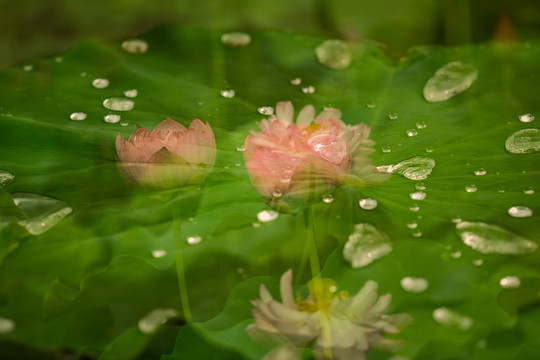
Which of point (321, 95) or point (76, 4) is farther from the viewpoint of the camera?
point (76, 4)

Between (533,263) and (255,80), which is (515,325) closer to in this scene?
(533,263)

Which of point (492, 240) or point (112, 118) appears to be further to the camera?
point (112, 118)

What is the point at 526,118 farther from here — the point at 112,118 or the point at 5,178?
the point at 5,178

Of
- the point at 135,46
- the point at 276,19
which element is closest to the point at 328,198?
the point at 135,46

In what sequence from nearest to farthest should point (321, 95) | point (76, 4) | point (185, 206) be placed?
point (185, 206)
point (321, 95)
point (76, 4)

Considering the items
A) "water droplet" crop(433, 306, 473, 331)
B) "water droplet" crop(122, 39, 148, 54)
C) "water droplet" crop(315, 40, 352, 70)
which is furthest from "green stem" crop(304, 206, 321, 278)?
"water droplet" crop(122, 39, 148, 54)

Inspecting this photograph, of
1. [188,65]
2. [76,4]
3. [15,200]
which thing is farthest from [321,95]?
[76,4]

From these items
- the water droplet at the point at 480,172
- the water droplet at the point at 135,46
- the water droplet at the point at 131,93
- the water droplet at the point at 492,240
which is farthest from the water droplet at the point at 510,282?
the water droplet at the point at 135,46

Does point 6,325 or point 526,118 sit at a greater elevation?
point 526,118
